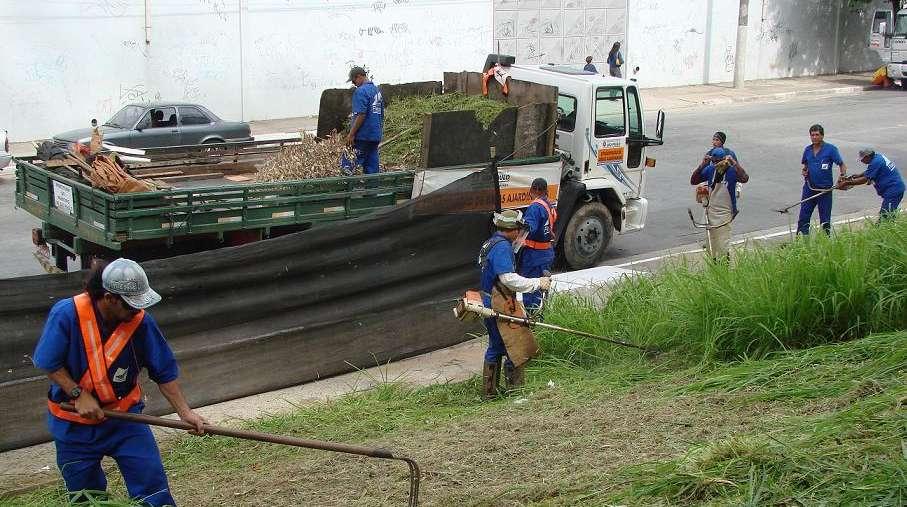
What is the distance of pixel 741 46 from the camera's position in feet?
103

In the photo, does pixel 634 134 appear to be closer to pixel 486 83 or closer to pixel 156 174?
pixel 486 83

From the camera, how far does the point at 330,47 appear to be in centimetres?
2545

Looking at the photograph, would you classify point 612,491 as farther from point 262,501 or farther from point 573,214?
point 573,214

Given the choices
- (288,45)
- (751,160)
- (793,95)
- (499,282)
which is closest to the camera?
(499,282)

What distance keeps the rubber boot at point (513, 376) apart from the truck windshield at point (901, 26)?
29387 millimetres

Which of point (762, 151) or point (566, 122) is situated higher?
point (566, 122)

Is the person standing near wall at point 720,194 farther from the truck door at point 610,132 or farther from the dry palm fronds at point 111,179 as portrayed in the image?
the dry palm fronds at point 111,179

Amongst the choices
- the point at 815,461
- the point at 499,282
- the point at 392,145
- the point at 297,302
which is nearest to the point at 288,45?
the point at 392,145

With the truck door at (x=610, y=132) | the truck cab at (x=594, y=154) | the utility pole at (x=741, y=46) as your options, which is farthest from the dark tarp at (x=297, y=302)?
the utility pole at (x=741, y=46)

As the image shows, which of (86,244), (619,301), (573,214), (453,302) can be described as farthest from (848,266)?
(86,244)

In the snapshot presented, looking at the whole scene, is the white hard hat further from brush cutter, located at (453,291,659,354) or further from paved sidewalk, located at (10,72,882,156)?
paved sidewalk, located at (10,72,882,156)

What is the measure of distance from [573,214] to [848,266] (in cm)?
550

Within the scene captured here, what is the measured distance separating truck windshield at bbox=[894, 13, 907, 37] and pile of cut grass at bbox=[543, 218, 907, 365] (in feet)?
91.7

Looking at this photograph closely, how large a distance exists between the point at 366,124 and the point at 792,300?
18.2 feet
